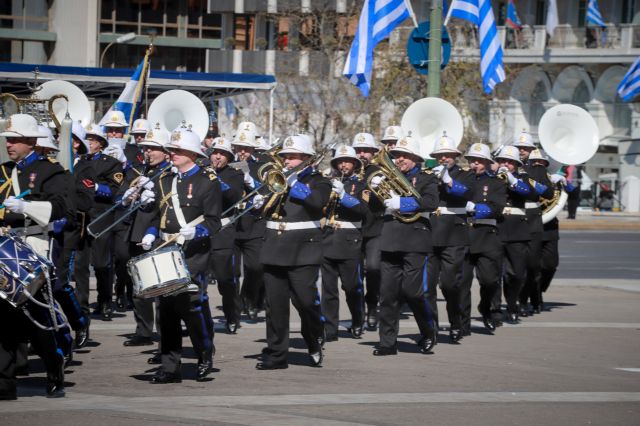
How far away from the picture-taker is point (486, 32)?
76.9 feet

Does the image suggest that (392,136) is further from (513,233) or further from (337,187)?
(337,187)

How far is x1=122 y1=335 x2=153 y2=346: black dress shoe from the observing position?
14.1 m

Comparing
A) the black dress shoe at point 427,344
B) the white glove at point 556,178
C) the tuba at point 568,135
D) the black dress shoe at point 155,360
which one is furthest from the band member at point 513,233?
the black dress shoe at point 155,360

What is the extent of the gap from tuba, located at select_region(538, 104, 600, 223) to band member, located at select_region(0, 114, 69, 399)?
379 inches

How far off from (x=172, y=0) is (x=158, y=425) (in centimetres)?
6828

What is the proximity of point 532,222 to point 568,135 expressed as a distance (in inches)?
99.3

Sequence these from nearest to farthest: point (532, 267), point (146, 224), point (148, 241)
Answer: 1. point (148, 241)
2. point (146, 224)
3. point (532, 267)

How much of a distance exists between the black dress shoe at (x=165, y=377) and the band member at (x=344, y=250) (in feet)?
11.5

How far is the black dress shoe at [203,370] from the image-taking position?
12.0 m

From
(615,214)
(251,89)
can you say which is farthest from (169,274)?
(615,214)

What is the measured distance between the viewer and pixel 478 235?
16156 millimetres

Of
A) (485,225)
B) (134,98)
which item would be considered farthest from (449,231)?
(134,98)

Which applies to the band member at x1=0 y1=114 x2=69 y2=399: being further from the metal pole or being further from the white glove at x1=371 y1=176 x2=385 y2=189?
the metal pole

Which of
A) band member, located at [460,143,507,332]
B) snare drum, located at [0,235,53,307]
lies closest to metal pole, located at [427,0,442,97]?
band member, located at [460,143,507,332]
